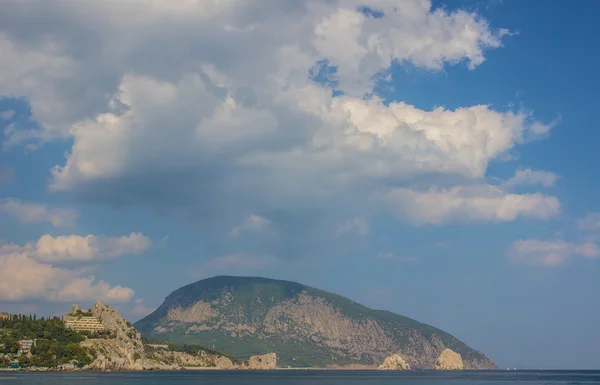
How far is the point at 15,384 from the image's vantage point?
7057 inches

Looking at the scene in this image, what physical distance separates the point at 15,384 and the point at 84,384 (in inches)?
800

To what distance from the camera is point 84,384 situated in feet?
632

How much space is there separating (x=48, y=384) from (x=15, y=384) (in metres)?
11.3

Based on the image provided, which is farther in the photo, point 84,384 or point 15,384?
point 84,384

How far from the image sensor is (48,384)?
189m

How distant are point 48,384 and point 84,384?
1014 centimetres
